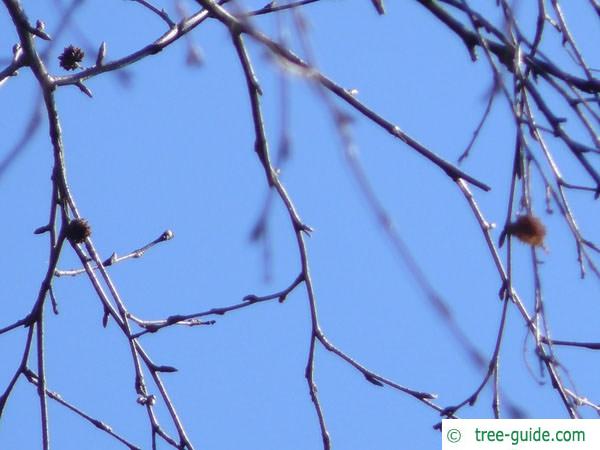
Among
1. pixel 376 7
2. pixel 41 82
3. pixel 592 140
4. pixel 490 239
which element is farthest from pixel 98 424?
pixel 592 140

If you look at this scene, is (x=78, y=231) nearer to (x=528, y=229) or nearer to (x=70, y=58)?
(x=70, y=58)

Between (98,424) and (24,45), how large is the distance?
3.13 feet

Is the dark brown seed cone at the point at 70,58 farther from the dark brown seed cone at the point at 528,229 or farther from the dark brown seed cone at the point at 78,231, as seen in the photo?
the dark brown seed cone at the point at 528,229

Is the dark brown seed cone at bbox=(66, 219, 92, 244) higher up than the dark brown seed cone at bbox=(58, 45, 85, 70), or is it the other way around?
the dark brown seed cone at bbox=(58, 45, 85, 70)

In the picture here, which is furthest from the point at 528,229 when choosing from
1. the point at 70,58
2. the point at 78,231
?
the point at 70,58

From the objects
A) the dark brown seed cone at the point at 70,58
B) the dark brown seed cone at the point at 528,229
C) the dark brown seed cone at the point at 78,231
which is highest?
the dark brown seed cone at the point at 70,58

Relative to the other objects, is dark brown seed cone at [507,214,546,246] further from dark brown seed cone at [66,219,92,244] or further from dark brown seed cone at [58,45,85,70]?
dark brown seed cone at [58,45,85,70]

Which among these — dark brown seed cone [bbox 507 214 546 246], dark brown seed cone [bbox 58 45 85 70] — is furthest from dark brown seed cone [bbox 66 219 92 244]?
dark brown seed cone [bbox 507 214 546 246]

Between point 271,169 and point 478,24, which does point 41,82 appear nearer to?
point 271,169

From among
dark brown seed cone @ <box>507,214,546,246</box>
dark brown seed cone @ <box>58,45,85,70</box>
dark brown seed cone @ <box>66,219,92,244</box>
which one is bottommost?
dark brown seed cone @ <box>507,214,546,246</box>

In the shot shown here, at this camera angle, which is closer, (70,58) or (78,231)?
(78,231)

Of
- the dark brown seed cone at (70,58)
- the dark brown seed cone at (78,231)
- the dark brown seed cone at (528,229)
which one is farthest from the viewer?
the dark brown seed cone at (70,58)

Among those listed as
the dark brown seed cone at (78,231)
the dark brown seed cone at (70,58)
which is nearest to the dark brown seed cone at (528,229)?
the dark brown seed cone at (78,231)

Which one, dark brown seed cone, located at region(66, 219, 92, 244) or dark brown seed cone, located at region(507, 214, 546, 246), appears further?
dark brown seed cone, located at region(66, 219, 92, 244)
